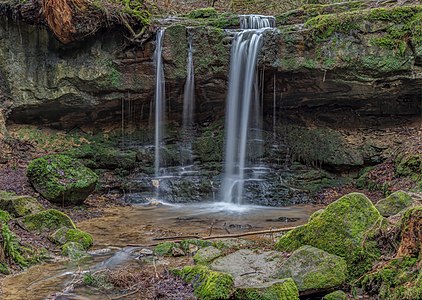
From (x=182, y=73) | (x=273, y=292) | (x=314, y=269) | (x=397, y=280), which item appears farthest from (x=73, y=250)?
(x=182, y=73)

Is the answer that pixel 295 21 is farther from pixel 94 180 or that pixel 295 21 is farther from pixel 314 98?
pixel 94 180

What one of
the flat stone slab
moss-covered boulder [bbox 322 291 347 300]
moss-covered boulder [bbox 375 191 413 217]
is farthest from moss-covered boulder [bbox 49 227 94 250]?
moss-covered boulder [bbox 375 191 413 217]

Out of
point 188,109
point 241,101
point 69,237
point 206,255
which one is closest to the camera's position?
point 206,255

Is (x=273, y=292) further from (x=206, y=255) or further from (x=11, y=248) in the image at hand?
(x=11, y=248)

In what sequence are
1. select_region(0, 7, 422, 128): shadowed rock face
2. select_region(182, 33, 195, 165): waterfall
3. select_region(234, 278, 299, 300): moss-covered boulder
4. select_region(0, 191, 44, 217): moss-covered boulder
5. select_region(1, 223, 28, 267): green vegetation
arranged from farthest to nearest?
select_region(182, 33, 195, 165): waterfall < select_region(0, 7, 422, 128): shadowed rock face < select_region(0, 191, 44, 217): moss-covered boulder < select_region(1, 223, 28, 267): green vegetation < select_region(234, 278, 299, 300): moss-covered boulder

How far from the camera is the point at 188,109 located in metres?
14.1

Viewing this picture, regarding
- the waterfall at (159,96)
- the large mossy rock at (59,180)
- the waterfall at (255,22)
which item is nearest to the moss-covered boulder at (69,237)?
the large mossy rock at (59,180)

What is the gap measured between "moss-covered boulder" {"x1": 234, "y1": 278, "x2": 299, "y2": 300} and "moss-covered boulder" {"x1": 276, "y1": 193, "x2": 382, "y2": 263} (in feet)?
3.07

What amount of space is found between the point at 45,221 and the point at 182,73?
671 cm

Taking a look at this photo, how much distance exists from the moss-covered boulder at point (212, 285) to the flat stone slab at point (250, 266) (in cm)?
13

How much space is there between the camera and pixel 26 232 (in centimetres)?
682

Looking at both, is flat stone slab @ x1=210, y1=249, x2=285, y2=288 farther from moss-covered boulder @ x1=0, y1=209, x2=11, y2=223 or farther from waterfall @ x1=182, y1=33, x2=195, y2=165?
waterfall @ x1=182, y1=33, x2=195, y2=165

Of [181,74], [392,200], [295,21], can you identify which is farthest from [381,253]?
[295,21]

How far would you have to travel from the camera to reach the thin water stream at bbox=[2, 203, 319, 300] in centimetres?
507
